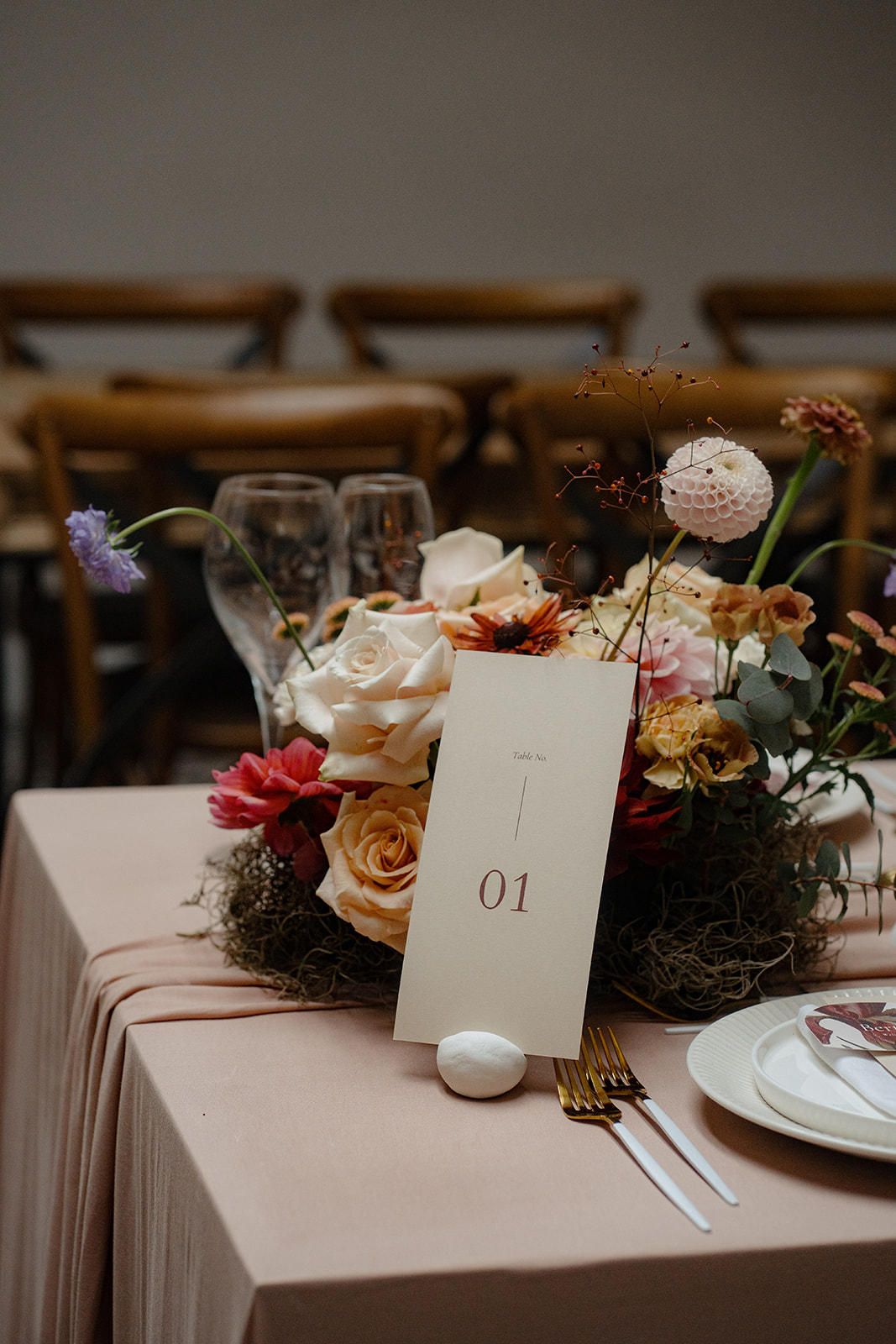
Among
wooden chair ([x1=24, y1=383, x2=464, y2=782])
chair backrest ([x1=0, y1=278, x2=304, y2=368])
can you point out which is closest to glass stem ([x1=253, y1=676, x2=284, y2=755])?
wooden chair ([x1=24, y1=383, x2=464, y2=782])

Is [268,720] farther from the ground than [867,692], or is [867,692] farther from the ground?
[867,692]

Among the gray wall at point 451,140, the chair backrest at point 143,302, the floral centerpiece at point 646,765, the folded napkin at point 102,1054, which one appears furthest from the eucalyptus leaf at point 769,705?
the gray wall at point 451,140

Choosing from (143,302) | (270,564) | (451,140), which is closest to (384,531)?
(270,564)

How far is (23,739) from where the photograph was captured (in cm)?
260

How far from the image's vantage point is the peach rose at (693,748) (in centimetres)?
64

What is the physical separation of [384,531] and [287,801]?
26 cm

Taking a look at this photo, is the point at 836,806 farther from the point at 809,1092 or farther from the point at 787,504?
the point at 809,1092

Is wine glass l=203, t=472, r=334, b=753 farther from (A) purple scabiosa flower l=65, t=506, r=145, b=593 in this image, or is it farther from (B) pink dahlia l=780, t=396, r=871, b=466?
(B) pink dahlia l=780, t=396, r=871, b=466

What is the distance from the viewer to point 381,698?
633mm

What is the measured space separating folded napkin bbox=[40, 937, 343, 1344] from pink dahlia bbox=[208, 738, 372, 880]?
74 millimetres

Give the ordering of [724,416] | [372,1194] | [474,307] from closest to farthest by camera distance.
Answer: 1. [372,1194]
2. [724,416]
3. [474,307]

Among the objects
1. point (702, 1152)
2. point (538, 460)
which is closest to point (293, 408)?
point (538, 460)

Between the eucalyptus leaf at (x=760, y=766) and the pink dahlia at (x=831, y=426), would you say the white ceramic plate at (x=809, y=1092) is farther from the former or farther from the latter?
the pink dahlia at (x=831, y=426)

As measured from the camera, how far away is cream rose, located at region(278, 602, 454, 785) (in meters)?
0.63
